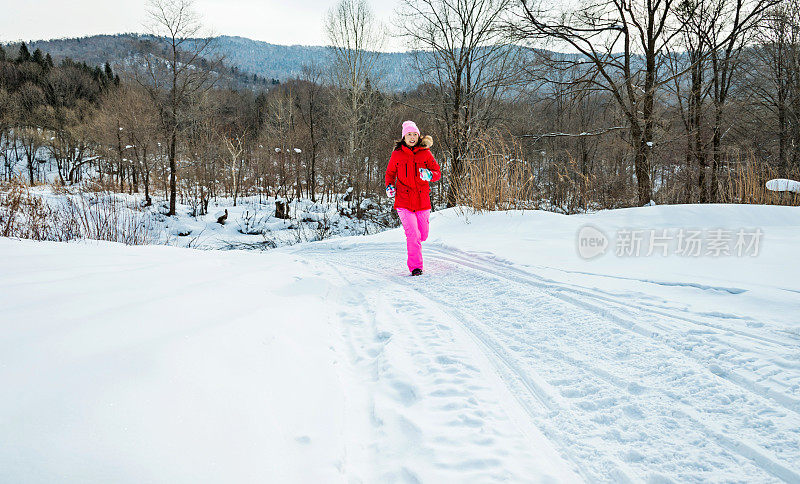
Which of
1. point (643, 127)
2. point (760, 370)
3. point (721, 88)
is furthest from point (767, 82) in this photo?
point (760, 370)

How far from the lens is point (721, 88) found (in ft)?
53.5

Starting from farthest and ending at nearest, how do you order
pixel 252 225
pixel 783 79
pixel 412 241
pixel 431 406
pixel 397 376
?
pixel 252 225, pixel 783 79, pixel 412 241, pixel 397 376, pixel 431 406

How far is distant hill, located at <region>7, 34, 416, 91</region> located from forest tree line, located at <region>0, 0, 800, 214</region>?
2.03 feet

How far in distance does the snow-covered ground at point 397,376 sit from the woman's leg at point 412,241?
3.10 ft

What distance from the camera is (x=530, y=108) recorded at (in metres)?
13.5

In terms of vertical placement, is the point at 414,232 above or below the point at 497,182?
below

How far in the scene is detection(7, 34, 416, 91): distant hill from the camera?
1705cm

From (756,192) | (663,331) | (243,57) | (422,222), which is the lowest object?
(663,331)

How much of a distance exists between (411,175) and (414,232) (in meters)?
0.74

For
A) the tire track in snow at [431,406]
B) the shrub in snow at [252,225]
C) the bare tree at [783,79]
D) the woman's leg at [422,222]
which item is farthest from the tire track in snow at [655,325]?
the bare tree at [783,79]

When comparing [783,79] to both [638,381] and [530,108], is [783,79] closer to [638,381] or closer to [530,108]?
[530,108]

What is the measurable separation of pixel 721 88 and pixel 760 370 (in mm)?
20015

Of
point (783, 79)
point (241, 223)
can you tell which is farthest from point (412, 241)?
point (783, 79)

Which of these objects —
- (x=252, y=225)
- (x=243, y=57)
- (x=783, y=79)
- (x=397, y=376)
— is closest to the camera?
(x=397, y=376)
